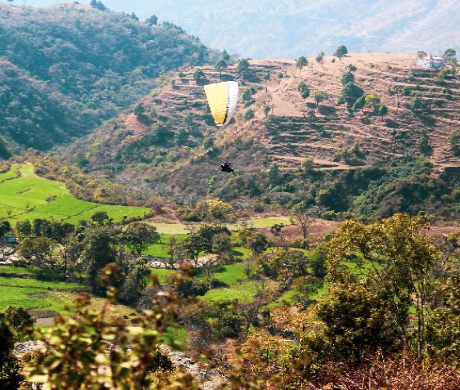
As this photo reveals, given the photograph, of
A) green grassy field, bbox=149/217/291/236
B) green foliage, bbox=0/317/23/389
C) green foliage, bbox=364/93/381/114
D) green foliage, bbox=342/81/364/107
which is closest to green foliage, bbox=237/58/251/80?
green foliage, bbox=342/81/364/107

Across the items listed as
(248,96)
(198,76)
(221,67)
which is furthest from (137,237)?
(221,67)

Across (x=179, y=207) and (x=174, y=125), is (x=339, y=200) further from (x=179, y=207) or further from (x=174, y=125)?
(x=174, y=125)

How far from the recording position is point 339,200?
250ft

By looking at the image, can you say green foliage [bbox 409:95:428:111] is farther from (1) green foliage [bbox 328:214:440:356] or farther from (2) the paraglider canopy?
(2) the paraglider canopy

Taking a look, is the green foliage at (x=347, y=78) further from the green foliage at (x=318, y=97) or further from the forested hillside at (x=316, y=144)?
the green foliage at (x=318, y=97)

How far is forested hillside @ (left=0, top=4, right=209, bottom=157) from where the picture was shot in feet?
408

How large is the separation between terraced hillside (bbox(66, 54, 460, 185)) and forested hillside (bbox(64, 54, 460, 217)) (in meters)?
0.20

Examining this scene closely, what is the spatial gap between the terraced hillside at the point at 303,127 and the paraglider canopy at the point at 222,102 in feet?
197

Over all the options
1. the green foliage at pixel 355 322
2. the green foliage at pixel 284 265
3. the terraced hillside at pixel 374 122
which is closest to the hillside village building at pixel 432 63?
the terraced hillside at pixel 374 122

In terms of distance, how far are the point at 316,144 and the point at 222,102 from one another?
217 ft

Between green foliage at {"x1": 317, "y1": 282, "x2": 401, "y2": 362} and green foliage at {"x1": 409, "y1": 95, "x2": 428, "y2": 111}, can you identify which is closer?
green foliage at {"x1": 317, "y1": 282, "x2": 401, "y2": 362}

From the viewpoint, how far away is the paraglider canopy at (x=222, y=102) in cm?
2238

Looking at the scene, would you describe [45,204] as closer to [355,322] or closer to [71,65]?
[355,322]

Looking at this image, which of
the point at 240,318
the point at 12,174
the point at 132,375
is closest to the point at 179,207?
the point at 12,174
